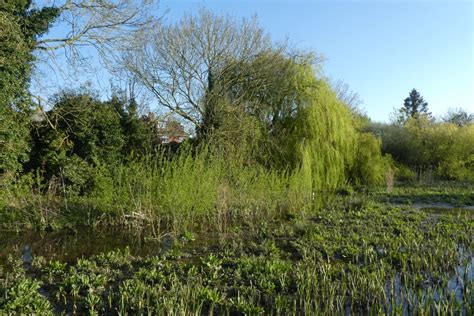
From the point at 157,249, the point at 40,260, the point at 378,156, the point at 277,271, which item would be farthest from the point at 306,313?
the point at 378,156

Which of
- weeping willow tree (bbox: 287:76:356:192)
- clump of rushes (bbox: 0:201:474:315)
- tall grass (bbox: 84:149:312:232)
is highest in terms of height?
weeping willow tree (bbox: 287:76:356:192)

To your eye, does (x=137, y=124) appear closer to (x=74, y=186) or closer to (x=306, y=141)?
(x=74, y=186)

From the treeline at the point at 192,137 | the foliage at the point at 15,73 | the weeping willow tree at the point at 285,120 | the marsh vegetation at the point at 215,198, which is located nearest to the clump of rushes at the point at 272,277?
the marsh vegetation at the point at 215,198

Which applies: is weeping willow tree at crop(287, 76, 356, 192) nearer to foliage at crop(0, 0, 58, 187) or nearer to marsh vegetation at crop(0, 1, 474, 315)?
marsh vegetation at crop(0, 1, 474, 315)

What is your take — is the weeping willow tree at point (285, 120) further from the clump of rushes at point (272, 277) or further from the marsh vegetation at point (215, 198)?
the clump of rushes at point (272, 277)

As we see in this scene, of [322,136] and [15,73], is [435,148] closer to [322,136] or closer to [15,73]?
[322,136]

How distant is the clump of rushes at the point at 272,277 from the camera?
3547 millimetres

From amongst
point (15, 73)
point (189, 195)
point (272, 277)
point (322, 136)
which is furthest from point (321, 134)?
point (15, 73)

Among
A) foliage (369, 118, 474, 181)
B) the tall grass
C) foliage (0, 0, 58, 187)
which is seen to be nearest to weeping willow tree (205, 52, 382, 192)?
the tall grass

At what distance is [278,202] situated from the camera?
385 inches

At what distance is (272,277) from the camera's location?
4.36 metres

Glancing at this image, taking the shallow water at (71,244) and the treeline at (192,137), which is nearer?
the shallow water at (71,244)

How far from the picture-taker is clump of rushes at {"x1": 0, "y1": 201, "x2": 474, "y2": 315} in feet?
11.6

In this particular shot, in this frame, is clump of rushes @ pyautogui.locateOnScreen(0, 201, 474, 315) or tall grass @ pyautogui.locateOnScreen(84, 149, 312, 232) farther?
tall grass @ pyautogui.locateOnScreen(84, 149, 312, 232)
